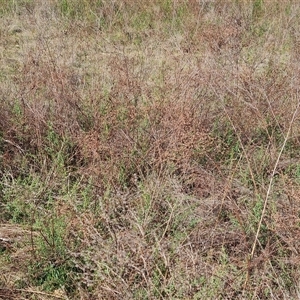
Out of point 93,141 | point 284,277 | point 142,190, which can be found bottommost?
point 284,277

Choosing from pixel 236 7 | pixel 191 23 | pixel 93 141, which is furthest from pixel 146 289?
pixel 236 7

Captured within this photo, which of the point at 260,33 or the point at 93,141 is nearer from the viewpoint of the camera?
the point at 93,141

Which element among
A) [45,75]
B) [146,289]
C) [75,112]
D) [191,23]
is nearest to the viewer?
[146,289]

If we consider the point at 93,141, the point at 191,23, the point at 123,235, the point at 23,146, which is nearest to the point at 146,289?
the point at 123,235

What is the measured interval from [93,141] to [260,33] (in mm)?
3310

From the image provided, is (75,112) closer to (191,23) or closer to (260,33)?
(191,23)

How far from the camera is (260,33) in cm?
565

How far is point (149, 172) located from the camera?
3238 millimetres

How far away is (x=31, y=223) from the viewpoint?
2771mm

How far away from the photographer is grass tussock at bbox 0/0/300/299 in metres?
2.43

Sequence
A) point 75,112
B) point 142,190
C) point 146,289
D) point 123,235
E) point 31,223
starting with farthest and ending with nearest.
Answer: point 75,112 → point 142,190 → point 31,223 → point 123,235 → point 146,289

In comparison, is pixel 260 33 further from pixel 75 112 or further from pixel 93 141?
pixel 93 141

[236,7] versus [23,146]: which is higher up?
[236,7]

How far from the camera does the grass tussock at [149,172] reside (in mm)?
2426
